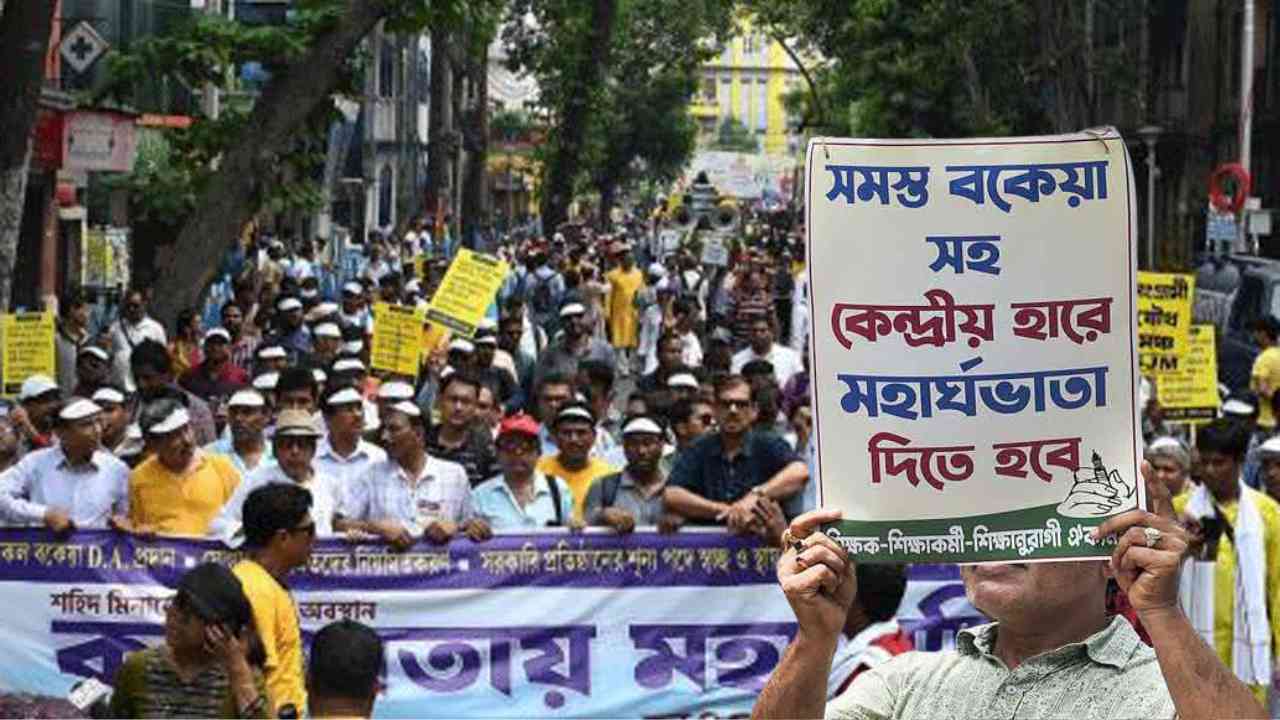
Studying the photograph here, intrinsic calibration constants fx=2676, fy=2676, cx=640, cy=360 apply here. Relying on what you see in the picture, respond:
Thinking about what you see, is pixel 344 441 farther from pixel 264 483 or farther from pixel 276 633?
pixel 276 633

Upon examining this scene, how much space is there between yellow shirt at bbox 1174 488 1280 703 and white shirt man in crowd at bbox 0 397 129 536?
13.7 feet

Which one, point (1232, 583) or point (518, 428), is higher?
point (518, 428)

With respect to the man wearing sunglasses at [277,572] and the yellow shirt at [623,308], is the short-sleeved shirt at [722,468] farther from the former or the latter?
the yellow shirt at [623,308]

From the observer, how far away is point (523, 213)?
95.6 m

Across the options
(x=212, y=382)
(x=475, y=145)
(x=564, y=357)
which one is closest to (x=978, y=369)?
(x=212, y=382)

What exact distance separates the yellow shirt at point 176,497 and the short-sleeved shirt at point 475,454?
1.59m

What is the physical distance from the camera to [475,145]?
4828cm

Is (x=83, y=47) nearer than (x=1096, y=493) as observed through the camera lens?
No

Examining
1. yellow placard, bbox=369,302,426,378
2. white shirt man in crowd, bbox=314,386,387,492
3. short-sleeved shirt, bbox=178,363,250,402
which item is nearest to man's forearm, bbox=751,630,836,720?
white shirt man in crowd, bbox=314,386,387,492

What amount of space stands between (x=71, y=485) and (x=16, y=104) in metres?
5.79

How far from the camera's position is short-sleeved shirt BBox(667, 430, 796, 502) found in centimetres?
1042

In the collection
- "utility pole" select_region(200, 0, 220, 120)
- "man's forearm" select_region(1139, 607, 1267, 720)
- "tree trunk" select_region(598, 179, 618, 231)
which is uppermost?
"utility pole" select_region(200, 0, 220, 120)

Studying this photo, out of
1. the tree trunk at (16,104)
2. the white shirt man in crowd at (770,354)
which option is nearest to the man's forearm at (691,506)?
the white shirt man in crowd at (770,354)

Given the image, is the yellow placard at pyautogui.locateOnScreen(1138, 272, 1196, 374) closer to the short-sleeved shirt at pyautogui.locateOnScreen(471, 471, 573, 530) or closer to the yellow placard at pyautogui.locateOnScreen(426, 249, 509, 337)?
the yellow placard at pyautogui.locateOnScreen(426, 249, 509, 337)
